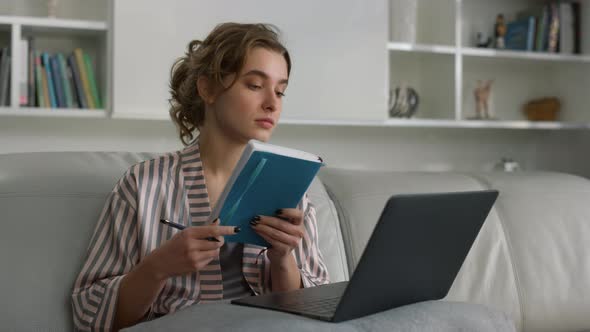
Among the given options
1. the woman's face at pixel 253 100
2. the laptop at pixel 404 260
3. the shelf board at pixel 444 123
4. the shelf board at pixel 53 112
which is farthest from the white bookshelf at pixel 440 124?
the laptop at pixel 404 260

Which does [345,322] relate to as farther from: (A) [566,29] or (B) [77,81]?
(A) [566,29]

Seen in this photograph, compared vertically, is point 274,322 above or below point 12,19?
below

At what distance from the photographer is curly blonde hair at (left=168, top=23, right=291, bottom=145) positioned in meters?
1.50

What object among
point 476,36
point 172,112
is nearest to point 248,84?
point 172,112

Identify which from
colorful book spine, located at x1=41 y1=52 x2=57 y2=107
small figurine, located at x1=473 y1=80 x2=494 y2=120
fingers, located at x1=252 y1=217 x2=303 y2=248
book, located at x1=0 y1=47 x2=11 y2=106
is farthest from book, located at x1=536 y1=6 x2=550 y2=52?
fingers, located at x1=252 y1=217 x2=303 y2=248

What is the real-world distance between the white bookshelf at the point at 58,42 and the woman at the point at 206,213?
131cm

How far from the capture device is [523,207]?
2.08 m

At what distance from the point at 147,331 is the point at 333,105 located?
211cm

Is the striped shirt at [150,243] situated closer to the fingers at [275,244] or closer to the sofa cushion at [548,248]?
the fingers at [275,244]

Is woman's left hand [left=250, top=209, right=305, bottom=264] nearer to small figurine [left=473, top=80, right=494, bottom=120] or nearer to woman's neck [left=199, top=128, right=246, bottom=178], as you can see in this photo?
woman's neck [left=199, top=128, right=246, bottom=178]

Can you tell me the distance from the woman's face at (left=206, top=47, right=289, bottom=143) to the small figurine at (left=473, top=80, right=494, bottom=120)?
2.20 meters

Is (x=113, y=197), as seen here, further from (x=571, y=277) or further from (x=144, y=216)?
(x=571, y=277)

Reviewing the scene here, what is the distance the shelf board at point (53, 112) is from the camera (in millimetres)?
2672

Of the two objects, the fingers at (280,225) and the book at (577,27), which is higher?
the book at (577,27)
